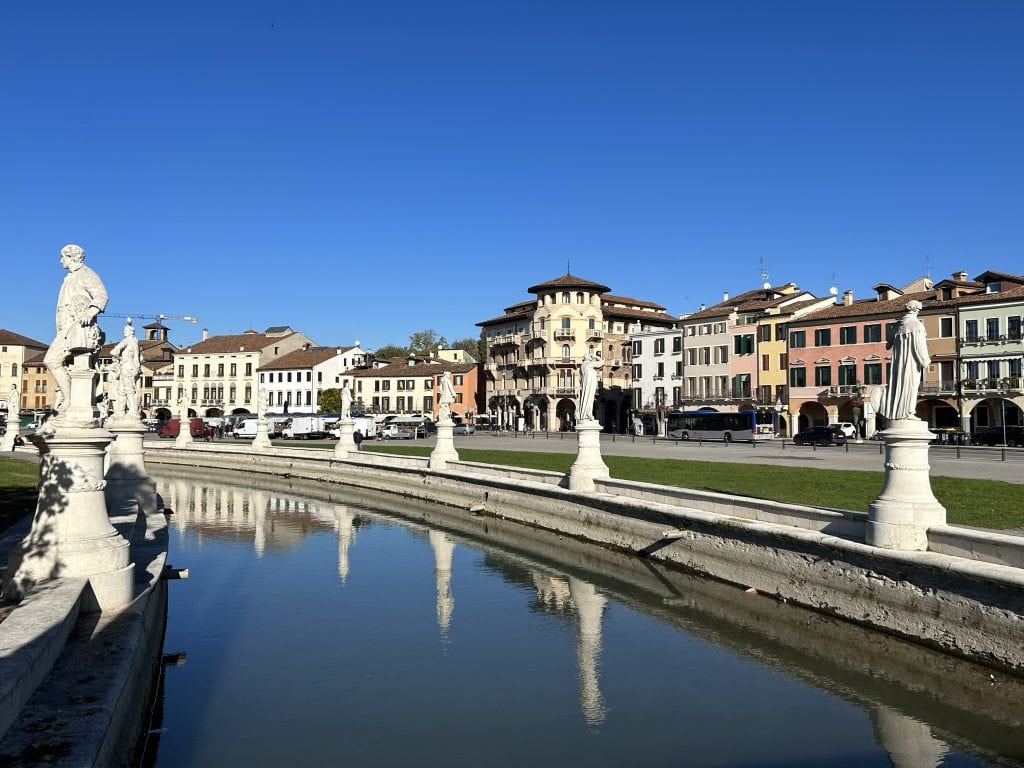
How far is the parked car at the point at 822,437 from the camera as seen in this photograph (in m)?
51.4

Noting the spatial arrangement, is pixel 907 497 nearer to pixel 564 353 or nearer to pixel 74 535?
pixel 74 535

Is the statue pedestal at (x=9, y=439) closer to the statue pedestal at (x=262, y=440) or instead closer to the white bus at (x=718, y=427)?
the statue pedestal at (x=262, y=440)

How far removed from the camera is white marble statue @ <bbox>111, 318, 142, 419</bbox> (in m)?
18.9

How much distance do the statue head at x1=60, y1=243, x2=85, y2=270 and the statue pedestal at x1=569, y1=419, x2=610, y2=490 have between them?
1356 centimetres

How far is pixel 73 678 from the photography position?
620 centimetres

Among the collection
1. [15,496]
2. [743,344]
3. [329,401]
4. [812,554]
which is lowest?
[812,554]

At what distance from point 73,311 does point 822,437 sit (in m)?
49.1

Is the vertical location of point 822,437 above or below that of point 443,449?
above

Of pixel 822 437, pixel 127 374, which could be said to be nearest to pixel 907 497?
pixel 127 374

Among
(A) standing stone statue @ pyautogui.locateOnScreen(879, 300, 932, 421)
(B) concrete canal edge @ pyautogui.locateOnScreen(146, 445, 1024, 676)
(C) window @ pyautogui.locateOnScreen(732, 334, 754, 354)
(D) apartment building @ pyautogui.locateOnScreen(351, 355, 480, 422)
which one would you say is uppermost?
(C) window @ pyautogui.locateOnScreen(732, 334, 754, 354)

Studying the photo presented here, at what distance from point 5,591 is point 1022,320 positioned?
6205cm

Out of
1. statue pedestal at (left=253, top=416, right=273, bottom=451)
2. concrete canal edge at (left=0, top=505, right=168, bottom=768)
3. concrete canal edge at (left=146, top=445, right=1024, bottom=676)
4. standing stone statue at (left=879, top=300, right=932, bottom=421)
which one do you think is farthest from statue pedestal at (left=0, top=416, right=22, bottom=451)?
standing stone statue at (left=879, top=300, right=932, bottom=421)

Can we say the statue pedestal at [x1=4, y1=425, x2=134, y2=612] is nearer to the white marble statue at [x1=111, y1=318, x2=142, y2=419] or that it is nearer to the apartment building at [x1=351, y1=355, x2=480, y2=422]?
the white marble statue at [x1=111, y1=318, x2=142, y2=419]

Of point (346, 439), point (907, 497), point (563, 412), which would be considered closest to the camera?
point (907, 497)
